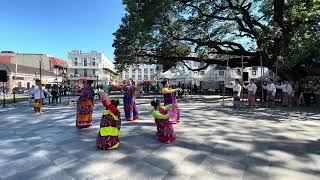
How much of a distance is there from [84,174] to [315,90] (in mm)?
18435

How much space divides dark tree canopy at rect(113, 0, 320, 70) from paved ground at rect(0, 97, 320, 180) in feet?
39.6

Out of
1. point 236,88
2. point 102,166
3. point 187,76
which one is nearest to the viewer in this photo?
point 102,166

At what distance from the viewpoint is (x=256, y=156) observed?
718 centimetres

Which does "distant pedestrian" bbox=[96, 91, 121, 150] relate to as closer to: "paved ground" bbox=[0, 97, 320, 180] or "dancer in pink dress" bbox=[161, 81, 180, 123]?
"paved ground" bbox=[0, 97, 320, 180]

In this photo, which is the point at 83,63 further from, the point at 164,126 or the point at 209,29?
the point at 164,126

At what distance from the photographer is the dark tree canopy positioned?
21.8 m

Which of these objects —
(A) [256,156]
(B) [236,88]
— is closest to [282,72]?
(B) [236,88]

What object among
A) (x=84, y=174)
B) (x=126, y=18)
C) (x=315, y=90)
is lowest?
(x=84, y=174)

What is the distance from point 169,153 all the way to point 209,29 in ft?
71.4

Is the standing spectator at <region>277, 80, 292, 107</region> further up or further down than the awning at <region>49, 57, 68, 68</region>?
further down

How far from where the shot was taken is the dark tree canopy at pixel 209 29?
71.4 feet

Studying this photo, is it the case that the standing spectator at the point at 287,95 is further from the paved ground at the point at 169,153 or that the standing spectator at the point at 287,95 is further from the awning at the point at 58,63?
the awning at the point at 58,63

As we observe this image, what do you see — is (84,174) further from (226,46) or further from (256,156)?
(226,46)

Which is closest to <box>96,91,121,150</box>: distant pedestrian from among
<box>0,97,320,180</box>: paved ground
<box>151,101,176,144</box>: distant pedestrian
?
<box>0,97,320,180</box>: paved ground
